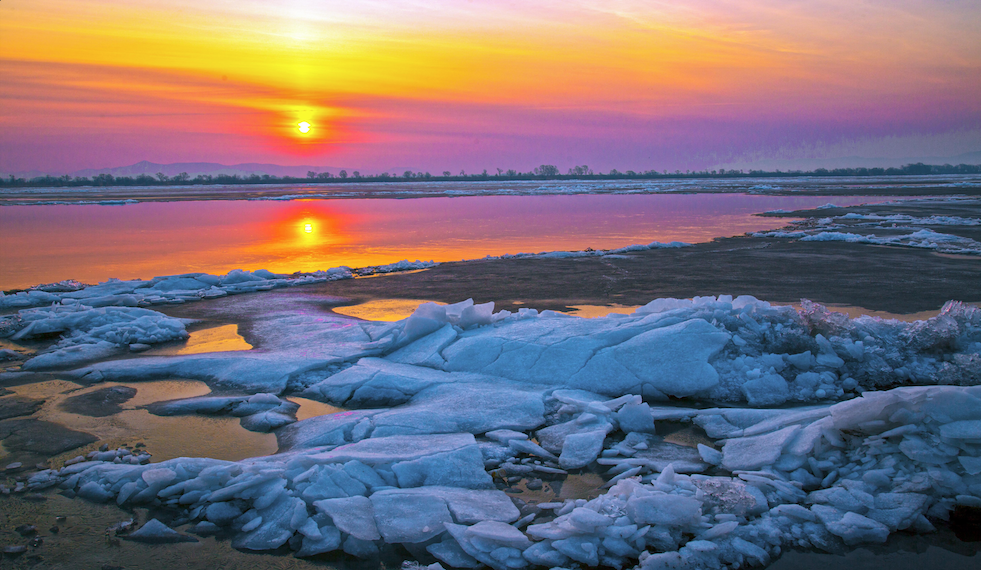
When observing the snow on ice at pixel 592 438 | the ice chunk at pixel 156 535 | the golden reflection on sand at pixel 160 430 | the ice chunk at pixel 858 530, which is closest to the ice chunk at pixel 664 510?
the snow on ice at pixel 592 438

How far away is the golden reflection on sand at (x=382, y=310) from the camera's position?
8.41m

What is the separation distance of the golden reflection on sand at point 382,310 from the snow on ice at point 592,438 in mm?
1540

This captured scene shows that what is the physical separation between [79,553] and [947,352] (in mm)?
7233

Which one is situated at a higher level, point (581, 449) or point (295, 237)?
point (295, 237)

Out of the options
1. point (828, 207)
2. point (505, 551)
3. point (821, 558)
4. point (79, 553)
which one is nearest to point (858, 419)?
point (821, 558)

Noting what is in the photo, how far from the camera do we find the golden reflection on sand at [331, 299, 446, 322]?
27.6ft

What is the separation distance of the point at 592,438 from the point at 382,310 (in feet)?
17.1

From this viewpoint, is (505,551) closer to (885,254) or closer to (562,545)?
(562,545)

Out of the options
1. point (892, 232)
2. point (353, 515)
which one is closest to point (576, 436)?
point (353, 515)

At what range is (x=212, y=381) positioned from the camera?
5812mm

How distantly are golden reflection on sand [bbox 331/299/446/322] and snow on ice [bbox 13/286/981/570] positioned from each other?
154 centimetres

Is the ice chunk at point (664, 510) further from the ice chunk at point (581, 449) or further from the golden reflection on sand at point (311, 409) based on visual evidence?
the golden reflection on sand at point (311, 409)

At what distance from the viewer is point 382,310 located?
884cm

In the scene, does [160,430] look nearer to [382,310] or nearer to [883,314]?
[382,310]
